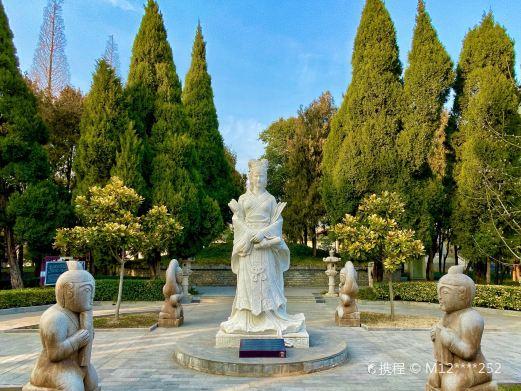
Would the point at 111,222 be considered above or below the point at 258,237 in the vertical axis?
above

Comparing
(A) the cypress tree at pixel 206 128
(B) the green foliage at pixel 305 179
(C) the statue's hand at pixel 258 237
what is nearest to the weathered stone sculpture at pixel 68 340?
(C) the statue's hand at pixel 258 237

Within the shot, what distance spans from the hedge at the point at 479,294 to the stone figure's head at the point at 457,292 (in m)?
12.3

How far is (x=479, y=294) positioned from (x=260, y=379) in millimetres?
12149

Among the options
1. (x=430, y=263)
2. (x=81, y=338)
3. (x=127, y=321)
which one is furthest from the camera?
(x=430, y=263)

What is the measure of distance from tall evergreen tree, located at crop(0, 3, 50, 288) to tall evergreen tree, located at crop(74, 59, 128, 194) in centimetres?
158

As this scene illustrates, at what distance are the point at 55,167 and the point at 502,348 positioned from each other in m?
21.2

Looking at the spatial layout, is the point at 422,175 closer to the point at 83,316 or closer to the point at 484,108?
the point at 484,108

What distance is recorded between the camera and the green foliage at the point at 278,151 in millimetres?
32656

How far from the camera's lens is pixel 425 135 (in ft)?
66.7

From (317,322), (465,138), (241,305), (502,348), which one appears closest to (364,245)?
(317,322)

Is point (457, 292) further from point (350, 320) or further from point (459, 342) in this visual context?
point (350, 320)

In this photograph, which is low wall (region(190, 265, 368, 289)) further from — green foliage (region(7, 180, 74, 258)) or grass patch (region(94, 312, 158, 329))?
grass patch (region(94, 312, 158, 329))

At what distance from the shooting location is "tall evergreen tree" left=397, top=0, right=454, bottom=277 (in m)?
20.0

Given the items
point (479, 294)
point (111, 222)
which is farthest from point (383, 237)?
point (111, 222)
